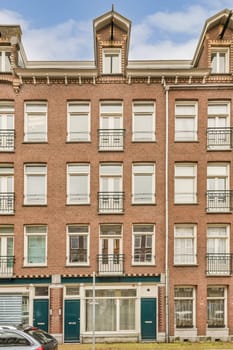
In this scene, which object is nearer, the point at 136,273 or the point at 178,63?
the point at 136,273

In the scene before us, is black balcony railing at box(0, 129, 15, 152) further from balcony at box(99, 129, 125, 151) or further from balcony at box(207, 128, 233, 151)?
balcony at box(207, 128, 233, 151)

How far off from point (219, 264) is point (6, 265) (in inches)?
475

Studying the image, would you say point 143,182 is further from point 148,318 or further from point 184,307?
point 148,318

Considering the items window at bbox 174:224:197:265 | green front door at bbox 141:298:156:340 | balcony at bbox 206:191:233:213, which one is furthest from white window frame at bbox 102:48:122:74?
green front door at bbox 141:298:156:340

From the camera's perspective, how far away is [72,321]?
27453 mm

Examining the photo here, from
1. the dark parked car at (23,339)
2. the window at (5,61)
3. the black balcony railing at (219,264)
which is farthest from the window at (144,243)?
the window at (5,61)

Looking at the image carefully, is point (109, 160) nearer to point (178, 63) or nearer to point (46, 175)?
point (46, 175)

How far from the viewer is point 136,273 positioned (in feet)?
91.5

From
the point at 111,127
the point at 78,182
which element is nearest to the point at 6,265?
the point at 78,182

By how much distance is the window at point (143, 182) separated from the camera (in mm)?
28734

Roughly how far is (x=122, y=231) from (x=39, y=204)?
16.5ft

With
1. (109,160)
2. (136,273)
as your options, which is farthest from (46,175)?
(136,273)

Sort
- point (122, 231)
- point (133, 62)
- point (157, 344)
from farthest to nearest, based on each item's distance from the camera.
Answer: point (133, 62) → point (122, 231) → point (157, 344)

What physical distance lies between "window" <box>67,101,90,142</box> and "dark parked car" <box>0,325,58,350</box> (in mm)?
14266
